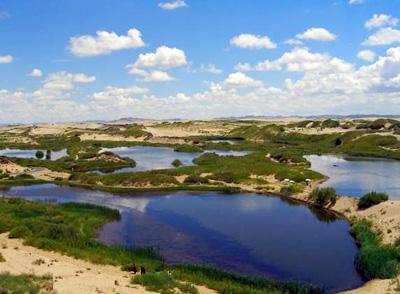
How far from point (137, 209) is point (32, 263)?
29122mm

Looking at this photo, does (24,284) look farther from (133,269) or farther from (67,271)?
(133,269)

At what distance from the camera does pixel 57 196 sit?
237 feet

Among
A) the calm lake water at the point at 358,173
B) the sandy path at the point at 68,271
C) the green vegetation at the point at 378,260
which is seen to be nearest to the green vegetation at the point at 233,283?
the sandy path at the point at 68,271

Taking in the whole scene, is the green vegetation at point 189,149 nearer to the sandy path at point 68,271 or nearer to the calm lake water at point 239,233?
the calm lake water at point 239,233

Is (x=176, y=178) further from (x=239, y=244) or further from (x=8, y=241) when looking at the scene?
(x=8, y=241)

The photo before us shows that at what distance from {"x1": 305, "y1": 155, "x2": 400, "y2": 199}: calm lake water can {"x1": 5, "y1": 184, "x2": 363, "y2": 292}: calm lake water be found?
13.8 m

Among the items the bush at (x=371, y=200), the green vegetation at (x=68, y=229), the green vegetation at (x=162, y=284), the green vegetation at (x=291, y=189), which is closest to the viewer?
the green vegetation at (x=162, y=284)

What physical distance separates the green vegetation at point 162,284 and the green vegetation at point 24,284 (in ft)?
18.2

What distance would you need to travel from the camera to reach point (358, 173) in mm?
90625

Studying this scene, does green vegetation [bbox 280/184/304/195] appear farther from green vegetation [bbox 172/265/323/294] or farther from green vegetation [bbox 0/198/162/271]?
green vegetation [bbox 172/265/323/294]

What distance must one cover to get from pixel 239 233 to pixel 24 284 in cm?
2747

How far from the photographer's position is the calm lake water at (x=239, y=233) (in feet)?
130

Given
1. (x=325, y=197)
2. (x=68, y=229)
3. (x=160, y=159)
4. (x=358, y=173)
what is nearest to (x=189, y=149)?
(x=160, y=159)

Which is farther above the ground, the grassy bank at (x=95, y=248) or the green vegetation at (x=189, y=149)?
the green vegetation at (x=189, y=149)
